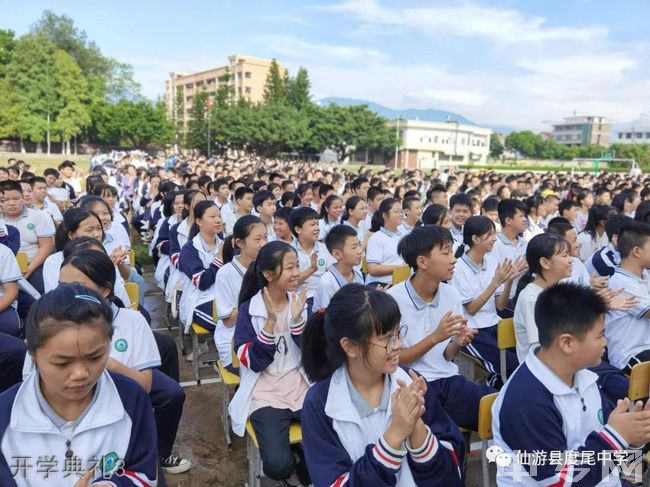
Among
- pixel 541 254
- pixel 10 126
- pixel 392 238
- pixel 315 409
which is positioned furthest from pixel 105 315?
pixel 10 126

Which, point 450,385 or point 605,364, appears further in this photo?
point 605,364

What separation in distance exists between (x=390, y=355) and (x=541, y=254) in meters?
1.84

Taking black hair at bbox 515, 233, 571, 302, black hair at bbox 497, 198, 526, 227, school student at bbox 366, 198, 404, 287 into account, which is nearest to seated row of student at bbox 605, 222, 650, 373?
black hair at bbox 515, 233, 571, 302

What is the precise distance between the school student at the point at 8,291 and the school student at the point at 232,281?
1.39 m

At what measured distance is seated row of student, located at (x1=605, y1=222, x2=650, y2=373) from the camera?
10.5 ft

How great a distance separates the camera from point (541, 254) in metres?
3.17

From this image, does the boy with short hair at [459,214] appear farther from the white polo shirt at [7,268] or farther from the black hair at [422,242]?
the white polo shirt at [7,268]

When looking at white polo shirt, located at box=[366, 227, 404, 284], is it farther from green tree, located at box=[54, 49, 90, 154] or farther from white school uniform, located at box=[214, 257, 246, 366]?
green tree, located at box=[54, 49, 90, 154]

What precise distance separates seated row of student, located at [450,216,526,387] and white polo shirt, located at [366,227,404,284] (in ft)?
3.95

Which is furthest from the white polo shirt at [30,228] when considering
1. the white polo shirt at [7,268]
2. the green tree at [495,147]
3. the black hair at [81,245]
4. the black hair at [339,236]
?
the green tree at [495,147]

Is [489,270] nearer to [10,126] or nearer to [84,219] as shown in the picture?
[84,219]

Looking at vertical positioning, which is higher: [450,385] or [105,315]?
[105,315]

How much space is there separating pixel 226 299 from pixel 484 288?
1.98 meters

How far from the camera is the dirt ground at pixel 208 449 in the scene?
9.69 ft
